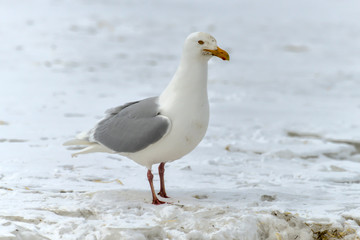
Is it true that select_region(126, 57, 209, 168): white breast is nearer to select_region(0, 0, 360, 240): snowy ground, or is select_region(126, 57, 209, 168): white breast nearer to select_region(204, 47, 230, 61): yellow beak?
select_region(204, 47, 230, 61): yellow beak

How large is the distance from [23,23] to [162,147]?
8886mm

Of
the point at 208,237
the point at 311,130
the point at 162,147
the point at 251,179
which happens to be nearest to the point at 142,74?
the point at 311,130

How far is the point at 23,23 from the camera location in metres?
11.9

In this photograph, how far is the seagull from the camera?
12.3 feet

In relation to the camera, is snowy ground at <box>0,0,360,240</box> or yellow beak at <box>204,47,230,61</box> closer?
snowy ground at <box>0,0,360,240</box>

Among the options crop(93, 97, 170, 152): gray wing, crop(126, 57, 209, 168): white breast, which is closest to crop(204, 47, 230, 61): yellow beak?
crop(126, 57, 209, 168): white breast

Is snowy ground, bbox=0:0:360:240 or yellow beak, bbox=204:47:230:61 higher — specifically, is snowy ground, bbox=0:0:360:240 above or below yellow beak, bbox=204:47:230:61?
below

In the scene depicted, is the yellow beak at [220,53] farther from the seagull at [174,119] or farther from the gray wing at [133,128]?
the gray wing at [133,128]

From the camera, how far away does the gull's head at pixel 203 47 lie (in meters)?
3.80

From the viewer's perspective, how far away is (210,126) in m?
6.55

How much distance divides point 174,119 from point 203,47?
0.50 metres

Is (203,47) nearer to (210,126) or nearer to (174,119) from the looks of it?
(174,119)

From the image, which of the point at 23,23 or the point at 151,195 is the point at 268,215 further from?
the point at 23,23

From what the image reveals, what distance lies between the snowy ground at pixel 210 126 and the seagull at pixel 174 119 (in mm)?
230
